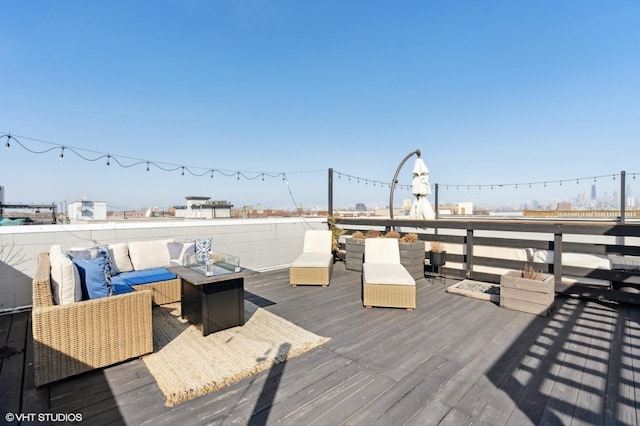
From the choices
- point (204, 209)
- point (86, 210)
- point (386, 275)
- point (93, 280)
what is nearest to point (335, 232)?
point (386, 275)

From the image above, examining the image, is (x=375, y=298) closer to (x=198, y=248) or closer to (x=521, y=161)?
(x=198, y=248)

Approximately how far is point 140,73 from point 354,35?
6227mm

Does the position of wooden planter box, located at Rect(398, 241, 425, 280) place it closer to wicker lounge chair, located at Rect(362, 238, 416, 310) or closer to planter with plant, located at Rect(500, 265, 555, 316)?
wicker lounge chair, located at Rect(362, 238, 416, 310)

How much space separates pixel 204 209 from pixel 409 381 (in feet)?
37.2

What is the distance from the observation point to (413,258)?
5297 mm

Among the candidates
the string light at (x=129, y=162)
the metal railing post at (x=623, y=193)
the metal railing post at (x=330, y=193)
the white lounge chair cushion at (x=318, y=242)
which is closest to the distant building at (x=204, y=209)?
the string light at (x=129, y=162)

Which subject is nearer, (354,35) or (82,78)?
(82,78)

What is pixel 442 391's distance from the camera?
199cm

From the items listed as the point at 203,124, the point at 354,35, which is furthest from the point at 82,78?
the point at 354,35

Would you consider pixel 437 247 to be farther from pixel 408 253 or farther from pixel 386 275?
pixel 386 275

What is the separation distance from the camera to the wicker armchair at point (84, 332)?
80.4 inches

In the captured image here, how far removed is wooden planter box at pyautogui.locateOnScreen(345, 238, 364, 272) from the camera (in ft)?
19.9

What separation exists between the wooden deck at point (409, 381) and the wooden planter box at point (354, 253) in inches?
107

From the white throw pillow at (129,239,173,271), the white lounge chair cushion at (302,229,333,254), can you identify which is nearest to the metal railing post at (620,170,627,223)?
the white lounge chair cushion at (302,229,333,254)
